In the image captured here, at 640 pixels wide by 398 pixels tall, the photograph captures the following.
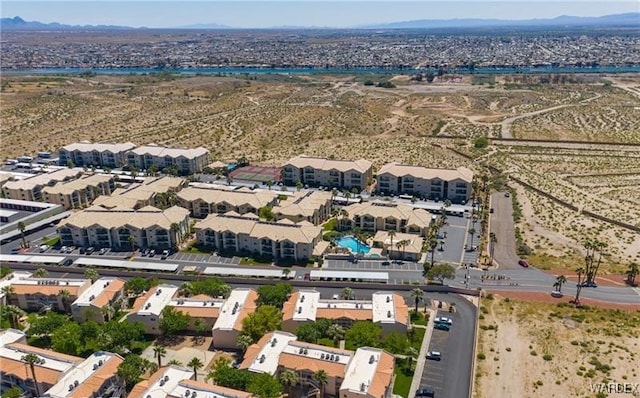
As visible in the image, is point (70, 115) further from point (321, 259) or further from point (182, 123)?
point (321, 259)

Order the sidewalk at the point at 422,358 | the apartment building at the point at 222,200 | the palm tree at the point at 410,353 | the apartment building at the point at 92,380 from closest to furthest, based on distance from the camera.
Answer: the apartment building at the point at 92,380 < the sidewalk at the point at 422,358 < the palm tree at the point at 410,353 < the apartment building at the point at 222,200

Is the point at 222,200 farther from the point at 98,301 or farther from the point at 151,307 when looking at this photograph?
the point at 151,307

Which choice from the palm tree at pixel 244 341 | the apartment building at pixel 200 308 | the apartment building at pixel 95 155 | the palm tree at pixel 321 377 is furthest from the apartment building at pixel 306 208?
the apartment building at pixel 95 155

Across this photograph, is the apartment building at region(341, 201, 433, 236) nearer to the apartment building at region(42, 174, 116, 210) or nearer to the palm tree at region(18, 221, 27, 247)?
the apartment building at region(42, 174, 116, 210)

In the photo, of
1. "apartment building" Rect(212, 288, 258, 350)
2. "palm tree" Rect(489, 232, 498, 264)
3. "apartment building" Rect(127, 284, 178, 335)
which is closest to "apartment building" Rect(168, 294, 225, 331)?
"apartment building" Rect(212, 288, 258, 350)

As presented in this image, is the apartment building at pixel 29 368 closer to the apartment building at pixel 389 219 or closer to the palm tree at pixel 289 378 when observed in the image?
the palm tree at pixel 289 378

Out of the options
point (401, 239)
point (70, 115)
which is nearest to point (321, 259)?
point (401, 239)
